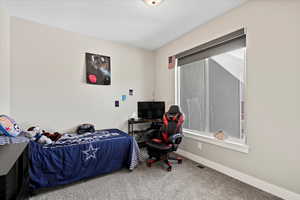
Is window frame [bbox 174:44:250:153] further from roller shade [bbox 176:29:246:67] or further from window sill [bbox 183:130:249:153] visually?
roller shade [bbox 176:29:246:67]

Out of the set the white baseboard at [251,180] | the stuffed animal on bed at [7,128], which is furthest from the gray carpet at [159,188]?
the stuffed animal on bed at [7,128]

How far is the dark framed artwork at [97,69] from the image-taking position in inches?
122

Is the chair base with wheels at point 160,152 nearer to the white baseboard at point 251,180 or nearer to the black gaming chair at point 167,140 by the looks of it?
the black gaming chair at point 167,140

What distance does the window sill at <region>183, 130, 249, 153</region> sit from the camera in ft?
6.85

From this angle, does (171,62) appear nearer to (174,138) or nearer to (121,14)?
(121,14)

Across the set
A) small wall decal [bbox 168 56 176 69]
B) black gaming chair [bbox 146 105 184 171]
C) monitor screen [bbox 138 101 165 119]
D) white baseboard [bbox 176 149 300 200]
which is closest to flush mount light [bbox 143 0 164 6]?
small wall decal [bbox 168 56 176 69]

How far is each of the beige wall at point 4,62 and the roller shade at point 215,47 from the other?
125 inches

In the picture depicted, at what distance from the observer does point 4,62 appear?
2.20 meters

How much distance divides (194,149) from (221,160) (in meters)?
0.58

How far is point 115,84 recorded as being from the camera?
346cm

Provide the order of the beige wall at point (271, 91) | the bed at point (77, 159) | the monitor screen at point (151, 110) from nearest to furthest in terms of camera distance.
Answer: the beige wall at point (271, 91) → the bed at point (77, 159) → the monitor screen at point (151, 110)

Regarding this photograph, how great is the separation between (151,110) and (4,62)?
2.88m

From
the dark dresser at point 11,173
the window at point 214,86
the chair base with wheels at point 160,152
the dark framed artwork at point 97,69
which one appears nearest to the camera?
the dark dresser at point 11,173

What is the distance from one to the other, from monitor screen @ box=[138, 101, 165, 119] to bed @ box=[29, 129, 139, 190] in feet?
3.71
